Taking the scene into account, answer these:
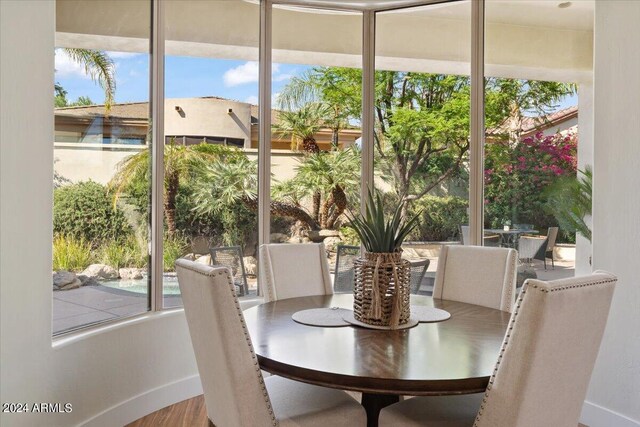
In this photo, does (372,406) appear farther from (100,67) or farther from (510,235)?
(100,67)

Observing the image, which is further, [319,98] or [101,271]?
[319,98]

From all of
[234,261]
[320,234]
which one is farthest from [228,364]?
[320,234]

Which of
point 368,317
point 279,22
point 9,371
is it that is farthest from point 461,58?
point 9,371

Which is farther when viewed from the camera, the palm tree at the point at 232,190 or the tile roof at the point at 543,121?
the palm tree at the point at 232,190

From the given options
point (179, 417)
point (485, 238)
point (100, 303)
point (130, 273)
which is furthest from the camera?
point (485, 238)

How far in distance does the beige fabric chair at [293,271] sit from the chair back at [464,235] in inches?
47.5

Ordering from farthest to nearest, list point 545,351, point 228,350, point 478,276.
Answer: point 478,276, point 228,350, point 545,351

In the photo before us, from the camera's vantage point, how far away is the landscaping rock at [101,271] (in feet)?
9.37

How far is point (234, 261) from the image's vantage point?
377cm

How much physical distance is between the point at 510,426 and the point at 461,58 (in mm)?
2958

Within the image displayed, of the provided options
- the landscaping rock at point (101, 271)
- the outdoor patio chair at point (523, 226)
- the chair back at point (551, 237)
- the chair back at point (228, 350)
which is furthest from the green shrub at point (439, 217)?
the chair back at point (228, 350)

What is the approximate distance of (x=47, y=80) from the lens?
234 cm

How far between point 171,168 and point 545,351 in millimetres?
2641

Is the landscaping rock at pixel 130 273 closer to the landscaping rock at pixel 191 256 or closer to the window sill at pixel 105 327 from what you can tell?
the window sill at pixel 105 327
